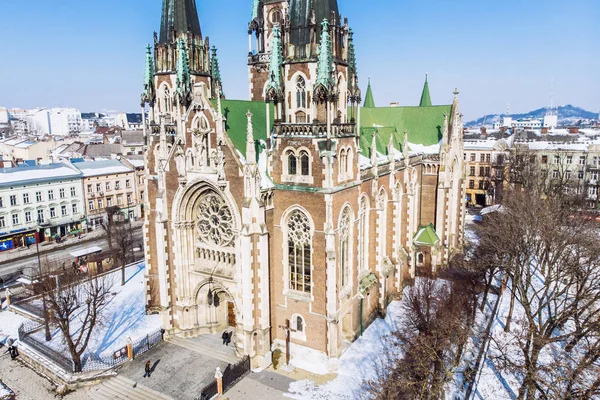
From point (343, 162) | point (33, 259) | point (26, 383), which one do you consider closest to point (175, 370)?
point (26, 383)

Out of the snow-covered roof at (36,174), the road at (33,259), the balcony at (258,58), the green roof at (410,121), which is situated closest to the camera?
the balcony at (258,58)

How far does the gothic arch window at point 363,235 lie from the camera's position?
1330 inches

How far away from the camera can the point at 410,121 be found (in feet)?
158

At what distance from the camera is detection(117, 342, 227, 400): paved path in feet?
89.0

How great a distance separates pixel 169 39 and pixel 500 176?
66.0 m

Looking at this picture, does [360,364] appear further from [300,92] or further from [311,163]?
[300,92]

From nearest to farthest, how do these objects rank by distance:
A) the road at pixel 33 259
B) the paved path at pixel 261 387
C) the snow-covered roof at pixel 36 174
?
the paved path at pixel 261 387, the road at pixel 33 259, the snow-covered roof at pixel 36 174

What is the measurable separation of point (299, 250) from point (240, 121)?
10267 mm

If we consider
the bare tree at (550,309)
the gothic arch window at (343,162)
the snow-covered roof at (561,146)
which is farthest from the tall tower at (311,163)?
the snow-covered roof at (561,146)

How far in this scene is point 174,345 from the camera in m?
32.3

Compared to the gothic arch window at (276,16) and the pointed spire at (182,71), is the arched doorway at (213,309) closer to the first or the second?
the pointed spire at (182,71)

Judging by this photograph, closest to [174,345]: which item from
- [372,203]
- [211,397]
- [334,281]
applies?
[211,397]

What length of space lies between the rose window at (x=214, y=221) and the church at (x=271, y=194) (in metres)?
0.10

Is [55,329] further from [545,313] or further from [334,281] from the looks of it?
[545,313]
